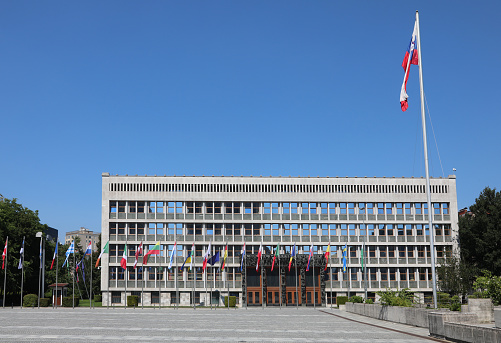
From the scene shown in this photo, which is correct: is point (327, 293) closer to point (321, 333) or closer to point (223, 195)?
point (223, 195)

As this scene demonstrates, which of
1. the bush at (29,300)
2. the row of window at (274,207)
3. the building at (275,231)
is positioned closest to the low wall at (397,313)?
the building at (275,231)

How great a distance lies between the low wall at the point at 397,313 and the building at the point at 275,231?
2970 centimetres

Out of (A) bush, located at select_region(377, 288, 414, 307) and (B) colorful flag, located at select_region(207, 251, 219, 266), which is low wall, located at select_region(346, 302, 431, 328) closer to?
(A) bush, located at select_region(377, 288, 414, 307)

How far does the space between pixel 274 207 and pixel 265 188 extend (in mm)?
2796

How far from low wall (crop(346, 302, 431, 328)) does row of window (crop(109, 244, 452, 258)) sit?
3012 cm

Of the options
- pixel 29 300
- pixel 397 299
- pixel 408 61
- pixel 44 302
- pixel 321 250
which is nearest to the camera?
pixel 408 61

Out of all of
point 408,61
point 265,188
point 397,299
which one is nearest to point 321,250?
point 265,188

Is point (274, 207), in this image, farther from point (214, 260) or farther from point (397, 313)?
point (397, 313)

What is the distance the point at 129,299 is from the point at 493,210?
45296mm

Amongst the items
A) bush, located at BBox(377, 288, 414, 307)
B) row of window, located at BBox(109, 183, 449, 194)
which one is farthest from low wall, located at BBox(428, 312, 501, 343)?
row of window, located at BBox(109, 183, 449, 194)

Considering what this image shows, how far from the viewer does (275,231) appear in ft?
249

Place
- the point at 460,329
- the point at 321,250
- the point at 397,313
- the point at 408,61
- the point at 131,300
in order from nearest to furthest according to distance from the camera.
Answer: the point at 460,329
the point at 408,61
the point at 397,313
the point at 131,300
the point at 321,250

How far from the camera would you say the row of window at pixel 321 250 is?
245 feet

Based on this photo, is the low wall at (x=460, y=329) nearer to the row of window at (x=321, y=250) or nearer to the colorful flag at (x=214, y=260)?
the colorful flag at (x=214, y=260)
